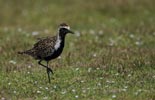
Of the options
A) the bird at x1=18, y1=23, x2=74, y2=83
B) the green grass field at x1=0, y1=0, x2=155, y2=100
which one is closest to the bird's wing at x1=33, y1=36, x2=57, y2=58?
the bird at x1=18, y1=23, x2=74, y2=83

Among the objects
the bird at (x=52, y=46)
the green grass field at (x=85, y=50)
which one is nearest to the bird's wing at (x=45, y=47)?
the bird at (x=52, y=46)

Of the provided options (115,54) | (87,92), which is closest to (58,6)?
(115,54)

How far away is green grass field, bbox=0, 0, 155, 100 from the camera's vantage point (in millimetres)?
14227

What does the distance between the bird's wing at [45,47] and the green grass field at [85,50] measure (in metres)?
0.67

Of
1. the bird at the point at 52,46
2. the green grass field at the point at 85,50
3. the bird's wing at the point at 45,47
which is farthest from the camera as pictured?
the bird's wing at the point at 45,47

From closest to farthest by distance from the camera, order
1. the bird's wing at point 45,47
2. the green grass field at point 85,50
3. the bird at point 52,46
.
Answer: the green grass field at point 85,50 → the bird at point 52,46 → the bird's wing at point 45,47

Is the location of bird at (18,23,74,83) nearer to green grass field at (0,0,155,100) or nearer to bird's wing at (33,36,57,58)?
bird's wing at (33,36,57,58)

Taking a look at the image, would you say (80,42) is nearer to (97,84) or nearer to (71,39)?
(71,39)

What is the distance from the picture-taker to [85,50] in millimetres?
19578

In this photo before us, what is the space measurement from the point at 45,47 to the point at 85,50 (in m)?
4.54

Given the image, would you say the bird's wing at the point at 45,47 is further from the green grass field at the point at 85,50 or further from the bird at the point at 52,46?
the green grass field at the point at 85,50

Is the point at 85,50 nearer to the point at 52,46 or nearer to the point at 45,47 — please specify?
the point at 45,47

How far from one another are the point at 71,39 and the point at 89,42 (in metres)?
1.03

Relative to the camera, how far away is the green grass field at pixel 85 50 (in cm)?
1423
